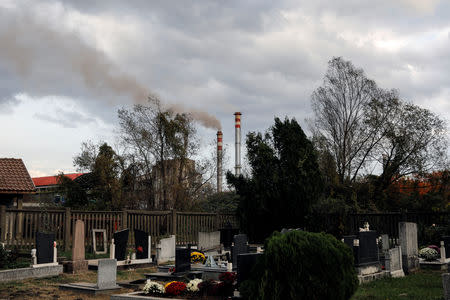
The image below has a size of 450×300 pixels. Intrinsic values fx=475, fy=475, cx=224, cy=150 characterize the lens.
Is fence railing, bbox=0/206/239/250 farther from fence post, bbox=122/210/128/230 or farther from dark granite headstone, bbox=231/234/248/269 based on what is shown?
dark granite headstone, bbox=231/234/248/269

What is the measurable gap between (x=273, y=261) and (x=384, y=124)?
Result: 28.0 metres

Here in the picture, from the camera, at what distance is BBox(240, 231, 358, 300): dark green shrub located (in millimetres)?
7863

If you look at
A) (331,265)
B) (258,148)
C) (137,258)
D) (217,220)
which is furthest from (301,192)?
(331,265)

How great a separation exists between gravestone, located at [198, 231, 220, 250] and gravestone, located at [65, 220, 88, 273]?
212 inches

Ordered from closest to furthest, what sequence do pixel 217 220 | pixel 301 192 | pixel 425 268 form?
pixel 425 268
pixel 301 192
pixel 217 220

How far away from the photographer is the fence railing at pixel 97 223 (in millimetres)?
19109

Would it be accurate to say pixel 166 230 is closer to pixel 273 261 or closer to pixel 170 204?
pixel 170 204

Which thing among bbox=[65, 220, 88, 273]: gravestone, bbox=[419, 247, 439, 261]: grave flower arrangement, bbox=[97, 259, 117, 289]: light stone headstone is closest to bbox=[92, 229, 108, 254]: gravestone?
bbox=[65, 220, 88, 273]: gravestone

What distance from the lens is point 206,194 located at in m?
36.9

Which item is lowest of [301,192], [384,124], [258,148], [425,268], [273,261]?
[425,268]

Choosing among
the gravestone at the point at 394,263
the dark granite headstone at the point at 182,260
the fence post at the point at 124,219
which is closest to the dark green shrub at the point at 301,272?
the dark granite headstone at the point at 182,260

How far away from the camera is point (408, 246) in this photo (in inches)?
603

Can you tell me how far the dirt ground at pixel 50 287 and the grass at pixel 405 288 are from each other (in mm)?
5823

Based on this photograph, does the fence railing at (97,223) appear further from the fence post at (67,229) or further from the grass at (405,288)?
the grass at (405,288)
